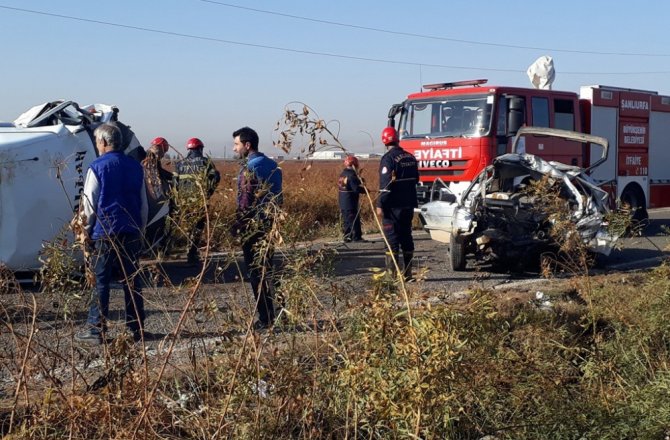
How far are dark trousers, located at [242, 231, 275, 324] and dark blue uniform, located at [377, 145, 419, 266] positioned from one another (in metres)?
2.61

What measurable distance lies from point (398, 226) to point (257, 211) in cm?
424

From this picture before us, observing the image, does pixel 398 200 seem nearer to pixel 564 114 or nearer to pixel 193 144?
pixel 193 144

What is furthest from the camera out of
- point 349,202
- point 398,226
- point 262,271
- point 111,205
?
point 349,202

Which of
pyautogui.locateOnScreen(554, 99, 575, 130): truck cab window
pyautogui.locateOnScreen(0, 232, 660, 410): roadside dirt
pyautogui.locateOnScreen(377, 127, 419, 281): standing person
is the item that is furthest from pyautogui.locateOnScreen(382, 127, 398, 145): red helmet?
pyautogui.locateOnScreen(554, 99, 575, 130): truck cab window

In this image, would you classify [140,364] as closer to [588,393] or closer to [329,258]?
[329,258]

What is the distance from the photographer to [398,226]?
902cm

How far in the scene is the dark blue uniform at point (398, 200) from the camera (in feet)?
29.5

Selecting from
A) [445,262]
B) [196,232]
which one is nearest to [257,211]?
[196,232]

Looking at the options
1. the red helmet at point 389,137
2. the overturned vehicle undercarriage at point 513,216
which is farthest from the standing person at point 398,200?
the overturned vehicle undercarriage at point 513,216

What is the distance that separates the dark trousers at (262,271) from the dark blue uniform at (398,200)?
103 inches

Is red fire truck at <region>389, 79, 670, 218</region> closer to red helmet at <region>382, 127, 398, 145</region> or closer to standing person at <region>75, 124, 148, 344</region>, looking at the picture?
red helmet at <region>382, 127, 398, 145</region>

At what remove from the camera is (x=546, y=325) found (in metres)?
6.49

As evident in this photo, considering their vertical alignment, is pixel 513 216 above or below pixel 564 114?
below

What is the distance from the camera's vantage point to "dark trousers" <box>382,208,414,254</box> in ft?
29.5
